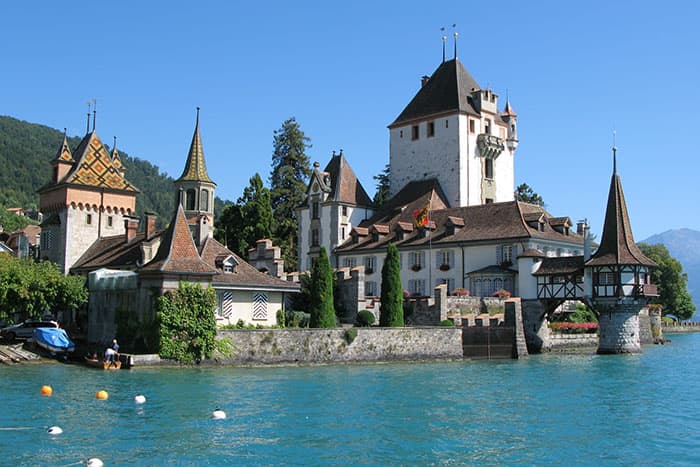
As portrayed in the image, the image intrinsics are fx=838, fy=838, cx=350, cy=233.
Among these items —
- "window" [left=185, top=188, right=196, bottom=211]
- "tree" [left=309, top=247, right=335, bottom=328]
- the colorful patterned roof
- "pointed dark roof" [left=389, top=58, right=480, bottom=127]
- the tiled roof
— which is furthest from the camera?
"pointed dark roof" [left=389, top=58, right=480, bottom=127]

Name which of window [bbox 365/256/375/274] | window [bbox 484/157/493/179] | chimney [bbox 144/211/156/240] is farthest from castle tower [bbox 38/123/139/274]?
window [bbox 484/157/493/179]

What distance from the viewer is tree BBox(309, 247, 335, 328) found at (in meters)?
46.6

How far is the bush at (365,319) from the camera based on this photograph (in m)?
51.3

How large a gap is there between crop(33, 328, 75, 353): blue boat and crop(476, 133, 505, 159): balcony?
42.0 metres

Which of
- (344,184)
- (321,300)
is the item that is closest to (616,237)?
(321,300)

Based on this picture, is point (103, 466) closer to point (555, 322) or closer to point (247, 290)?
point (247, 290)

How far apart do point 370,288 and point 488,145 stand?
683 inches

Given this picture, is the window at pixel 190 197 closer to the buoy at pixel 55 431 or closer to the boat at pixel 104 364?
the boat at pixel 104 364

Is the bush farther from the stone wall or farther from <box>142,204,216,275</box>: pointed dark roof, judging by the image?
<box>142,204,216,275</box>: pointed dark roof

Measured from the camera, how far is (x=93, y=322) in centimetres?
4788

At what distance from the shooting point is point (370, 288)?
67.4 metres

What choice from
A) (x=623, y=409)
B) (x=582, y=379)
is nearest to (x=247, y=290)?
(x=582, y=379)

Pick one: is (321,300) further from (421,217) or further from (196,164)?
(421,217)

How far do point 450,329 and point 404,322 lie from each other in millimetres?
4377
